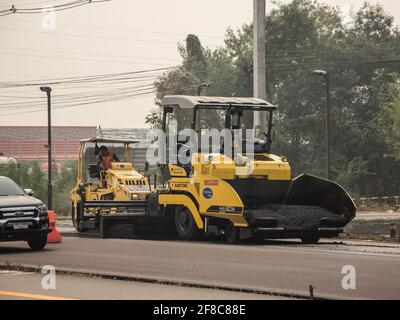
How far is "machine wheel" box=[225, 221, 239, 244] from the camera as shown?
79.0ft

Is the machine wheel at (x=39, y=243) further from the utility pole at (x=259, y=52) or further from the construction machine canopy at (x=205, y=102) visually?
the utility pole at (x=259, y=52)

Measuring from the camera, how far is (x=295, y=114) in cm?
9650

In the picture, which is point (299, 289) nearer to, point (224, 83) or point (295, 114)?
point (295, 114)

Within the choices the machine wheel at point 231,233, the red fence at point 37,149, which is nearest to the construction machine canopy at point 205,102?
the machine wheel at point 231,233

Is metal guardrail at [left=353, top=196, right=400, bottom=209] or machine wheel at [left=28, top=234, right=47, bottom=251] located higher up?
machine wheel at [left=28, top=234, right=47, bottom=251]

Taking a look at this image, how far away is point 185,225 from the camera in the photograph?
25.7 metres

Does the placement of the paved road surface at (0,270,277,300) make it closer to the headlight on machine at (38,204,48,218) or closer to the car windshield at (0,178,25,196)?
the headlight on machine at (38,204,48,218)

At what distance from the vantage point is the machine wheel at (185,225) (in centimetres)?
2527

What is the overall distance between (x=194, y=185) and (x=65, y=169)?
5242cm

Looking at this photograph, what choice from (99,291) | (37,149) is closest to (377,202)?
(99,291)

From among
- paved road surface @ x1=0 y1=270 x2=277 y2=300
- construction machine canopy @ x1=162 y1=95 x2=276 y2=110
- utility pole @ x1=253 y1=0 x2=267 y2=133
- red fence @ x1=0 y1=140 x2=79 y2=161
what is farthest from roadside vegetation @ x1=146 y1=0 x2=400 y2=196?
paved road surface @ x1=0 y1=270 x2=277 y2=300

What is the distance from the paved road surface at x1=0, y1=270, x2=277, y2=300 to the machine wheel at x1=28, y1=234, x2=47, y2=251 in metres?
6.57

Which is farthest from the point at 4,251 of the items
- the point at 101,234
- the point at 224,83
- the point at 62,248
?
the point at 224,83

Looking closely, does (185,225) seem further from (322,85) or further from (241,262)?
(322,85)
